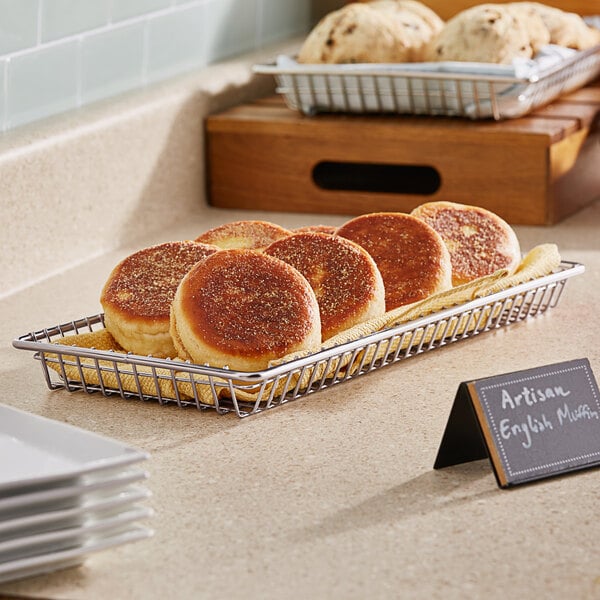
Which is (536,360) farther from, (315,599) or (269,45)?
(269,45)

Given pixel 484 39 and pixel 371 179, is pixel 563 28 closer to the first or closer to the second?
pixel 484 39

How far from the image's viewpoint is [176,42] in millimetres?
1746

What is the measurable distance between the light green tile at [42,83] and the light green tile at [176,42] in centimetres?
21

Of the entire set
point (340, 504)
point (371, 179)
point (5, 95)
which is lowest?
point (371, 179)

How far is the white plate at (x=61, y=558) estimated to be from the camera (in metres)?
0.65

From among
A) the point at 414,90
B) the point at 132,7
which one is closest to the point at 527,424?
the point at 414,90

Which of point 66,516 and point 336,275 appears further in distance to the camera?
point 336,275

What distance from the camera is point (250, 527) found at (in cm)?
74

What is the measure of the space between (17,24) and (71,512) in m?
0.84

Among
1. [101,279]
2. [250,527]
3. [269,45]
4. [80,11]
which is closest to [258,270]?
[250,527]

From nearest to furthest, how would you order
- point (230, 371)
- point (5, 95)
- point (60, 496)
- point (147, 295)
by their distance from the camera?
1. point (60, 496)
2. point (230, 371)
3. point (147, 295)
4. point (5, 95)

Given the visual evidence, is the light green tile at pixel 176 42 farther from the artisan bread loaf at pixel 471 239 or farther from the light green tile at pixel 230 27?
the artisan bread loaf at pixel 471 239

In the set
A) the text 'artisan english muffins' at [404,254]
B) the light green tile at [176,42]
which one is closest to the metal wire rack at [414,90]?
the light green tile at [176,42]

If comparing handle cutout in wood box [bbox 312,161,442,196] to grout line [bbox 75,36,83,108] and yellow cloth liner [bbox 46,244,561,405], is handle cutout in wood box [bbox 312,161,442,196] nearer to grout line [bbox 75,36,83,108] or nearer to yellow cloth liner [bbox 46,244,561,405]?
grout line [bbox 75,36,83,108]
